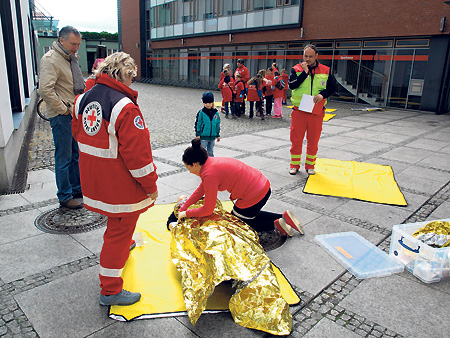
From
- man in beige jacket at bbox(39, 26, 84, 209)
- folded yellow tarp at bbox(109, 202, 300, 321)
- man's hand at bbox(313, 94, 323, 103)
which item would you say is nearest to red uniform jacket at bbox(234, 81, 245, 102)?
man's hand at bbox(313, 94, 323, 103)

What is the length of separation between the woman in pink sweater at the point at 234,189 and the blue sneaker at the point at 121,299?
0.78 meters

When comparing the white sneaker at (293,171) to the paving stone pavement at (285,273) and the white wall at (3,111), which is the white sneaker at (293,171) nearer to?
the paving stone pavement at (285,273)

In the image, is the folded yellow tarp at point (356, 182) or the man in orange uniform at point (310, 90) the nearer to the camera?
the folded yellow tarp at point (356, 182)

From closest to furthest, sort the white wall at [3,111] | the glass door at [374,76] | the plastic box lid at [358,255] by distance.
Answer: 1. the plastic box lid at [358,255]
2. the white wall at [3,111]
3. the glass door at [374,76]

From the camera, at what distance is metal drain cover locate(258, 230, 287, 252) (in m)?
3.74

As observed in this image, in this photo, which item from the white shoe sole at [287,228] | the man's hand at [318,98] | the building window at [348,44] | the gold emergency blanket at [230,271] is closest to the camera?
the gold emergency blanket at [230,271]

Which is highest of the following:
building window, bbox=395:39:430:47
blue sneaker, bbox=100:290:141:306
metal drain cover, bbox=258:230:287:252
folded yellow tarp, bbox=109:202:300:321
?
building window, bbox=395:39:430:47

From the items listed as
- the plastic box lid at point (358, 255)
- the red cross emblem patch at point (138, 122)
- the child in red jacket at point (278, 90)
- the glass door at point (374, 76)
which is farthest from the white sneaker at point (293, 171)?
the glass door at point (374, 76)

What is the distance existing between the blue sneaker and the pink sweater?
82cm

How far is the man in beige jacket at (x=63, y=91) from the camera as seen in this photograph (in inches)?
166

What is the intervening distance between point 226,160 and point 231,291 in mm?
1218

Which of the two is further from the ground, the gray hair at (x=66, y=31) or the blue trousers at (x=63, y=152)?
the gray hair at (x=66, y=31)

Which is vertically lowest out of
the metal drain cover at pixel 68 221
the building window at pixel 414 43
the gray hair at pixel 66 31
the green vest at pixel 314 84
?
the metal drain cover at pixel 68 221

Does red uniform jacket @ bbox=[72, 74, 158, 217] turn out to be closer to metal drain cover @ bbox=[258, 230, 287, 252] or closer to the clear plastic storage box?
metal drain cover @ bbox=[258, 230, 287, 252]
